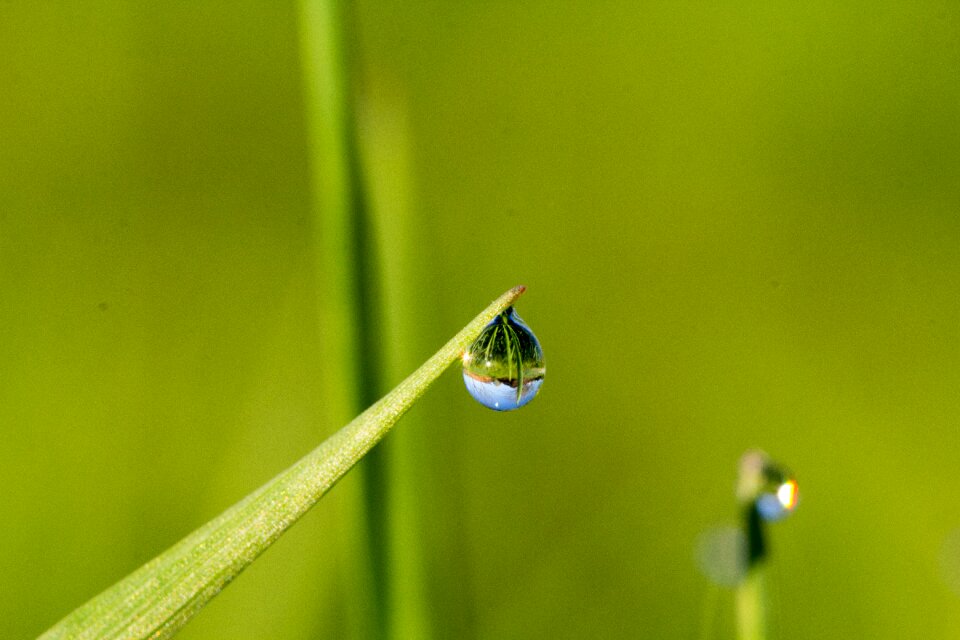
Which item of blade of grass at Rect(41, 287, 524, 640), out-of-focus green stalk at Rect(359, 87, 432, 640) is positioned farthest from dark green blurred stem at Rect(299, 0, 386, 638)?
blade of grass at Rect(41, 287, 524, 640)

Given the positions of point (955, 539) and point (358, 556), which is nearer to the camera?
point (358, 556)

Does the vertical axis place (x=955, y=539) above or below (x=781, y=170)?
below

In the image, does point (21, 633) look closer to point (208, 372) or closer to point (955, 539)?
point (208, 372)

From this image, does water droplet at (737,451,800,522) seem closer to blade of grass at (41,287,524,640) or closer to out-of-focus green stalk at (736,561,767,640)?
out-of-focus green stalk at (736,561,767,640)


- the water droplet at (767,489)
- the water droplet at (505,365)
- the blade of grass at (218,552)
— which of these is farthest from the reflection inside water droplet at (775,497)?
the blade of grass at (218,552)

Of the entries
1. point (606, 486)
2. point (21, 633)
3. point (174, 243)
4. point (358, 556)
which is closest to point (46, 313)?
point (174, 243)

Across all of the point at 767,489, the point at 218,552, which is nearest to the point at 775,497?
the point at 767,489

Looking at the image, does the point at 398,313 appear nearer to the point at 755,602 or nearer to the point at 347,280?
the point at 347,280
